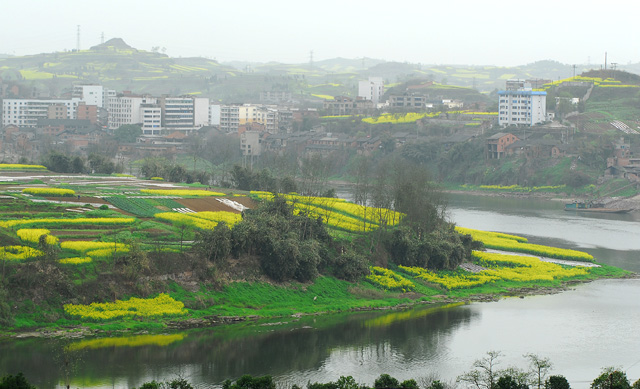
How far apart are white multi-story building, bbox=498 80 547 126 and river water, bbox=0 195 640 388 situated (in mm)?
43869

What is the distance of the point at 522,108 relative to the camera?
2867 inches

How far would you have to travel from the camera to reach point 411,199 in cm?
3409

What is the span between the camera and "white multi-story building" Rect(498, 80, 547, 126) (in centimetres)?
7212

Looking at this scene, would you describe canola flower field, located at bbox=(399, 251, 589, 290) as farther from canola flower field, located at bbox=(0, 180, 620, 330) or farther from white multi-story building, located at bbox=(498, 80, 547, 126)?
white multi-story building, located at bbox=(498, 80, 547, 126)

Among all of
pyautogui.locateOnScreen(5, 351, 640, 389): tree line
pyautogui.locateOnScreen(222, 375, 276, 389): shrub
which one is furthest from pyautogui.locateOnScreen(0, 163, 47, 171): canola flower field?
pyautogui.locateOnScreen(222, 375, 276, 389): shrub

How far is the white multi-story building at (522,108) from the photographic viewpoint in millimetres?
72125

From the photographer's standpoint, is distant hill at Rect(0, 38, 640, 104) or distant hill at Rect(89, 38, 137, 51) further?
distant hill at Rect(89, 38, 137, 51)

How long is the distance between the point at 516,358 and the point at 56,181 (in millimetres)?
23770

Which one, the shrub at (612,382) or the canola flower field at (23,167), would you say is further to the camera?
the canola flower field at (23,167)

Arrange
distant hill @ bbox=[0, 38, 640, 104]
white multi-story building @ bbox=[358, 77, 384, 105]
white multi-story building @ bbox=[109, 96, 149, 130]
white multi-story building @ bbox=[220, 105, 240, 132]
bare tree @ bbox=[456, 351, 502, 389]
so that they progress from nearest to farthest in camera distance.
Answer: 1. bare tree @ bbox=[456, 351, 502, 389]
2. white multi-story building @ bbox=[109, 96, 149, 130]
3. white multi-story building @ bbox=[220, 105, 240, 132]
4. white multi-story building @ bbox=[358, 77, 384, 105]
5. distant hill @ bbox=[0, 38, 640, 104]

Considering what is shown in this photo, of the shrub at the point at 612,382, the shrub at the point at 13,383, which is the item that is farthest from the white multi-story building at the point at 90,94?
the shrub at the point at 612,382

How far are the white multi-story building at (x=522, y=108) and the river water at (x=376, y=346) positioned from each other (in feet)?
144

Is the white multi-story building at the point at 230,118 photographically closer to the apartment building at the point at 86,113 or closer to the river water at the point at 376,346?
the apartment building at the point at 86,113

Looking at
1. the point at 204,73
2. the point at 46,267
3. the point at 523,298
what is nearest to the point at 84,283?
the point at 46,267
